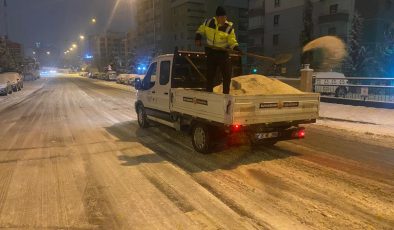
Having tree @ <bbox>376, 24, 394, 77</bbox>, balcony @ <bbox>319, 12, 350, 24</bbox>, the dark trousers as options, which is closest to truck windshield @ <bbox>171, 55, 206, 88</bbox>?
the dark trousers

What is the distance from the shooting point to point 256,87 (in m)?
7.78

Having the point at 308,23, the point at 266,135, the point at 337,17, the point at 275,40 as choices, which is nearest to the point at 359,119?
the point at 266,135

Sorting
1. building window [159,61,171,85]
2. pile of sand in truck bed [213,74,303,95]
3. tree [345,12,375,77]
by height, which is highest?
tree [345,12,375,77]

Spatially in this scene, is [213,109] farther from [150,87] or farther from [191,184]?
[150,87]

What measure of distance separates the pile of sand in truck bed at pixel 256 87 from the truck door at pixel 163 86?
1556mm

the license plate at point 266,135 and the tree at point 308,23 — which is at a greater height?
the tree at point 308,23

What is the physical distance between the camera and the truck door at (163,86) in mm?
9086

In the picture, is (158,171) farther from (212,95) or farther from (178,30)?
(178,30)

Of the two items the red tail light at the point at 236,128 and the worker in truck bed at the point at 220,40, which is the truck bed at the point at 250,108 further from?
the worker in truck bed at the point at 220,40

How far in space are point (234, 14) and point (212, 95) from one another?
2829 inches

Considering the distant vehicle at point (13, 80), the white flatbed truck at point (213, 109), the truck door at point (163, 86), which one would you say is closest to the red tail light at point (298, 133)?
the white flatbed truck at point (213, 109)

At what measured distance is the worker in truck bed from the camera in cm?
754

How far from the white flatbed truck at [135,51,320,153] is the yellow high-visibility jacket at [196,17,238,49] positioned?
3.86 ft

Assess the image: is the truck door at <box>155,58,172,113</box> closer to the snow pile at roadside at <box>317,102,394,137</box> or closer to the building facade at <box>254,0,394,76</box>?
the snow pile at roadside at <box>317,102,394,137</box>
